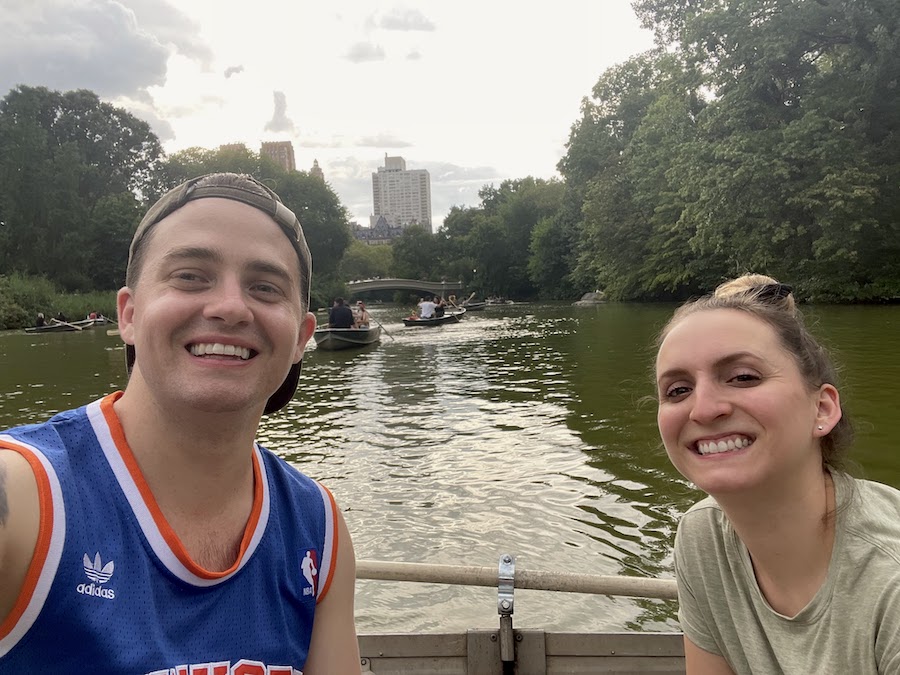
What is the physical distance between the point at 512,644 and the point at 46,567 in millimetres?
2092

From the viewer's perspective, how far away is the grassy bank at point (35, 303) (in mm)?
37375

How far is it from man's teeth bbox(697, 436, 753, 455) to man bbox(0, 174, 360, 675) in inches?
36.1

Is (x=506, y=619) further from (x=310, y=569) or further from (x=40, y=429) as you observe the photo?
(x=40, y=429)

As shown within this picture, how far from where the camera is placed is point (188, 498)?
4.56 ft

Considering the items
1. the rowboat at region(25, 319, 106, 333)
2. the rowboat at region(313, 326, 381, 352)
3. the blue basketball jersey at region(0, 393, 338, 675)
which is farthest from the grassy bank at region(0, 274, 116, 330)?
the blue basketball jersey at region(0, 393, 338, 675)

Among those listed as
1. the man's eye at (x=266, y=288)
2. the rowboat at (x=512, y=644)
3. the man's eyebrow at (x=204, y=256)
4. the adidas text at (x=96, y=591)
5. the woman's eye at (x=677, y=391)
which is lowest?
the rowboat at (x=512, y=644)

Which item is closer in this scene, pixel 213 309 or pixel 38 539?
pixel 38 539

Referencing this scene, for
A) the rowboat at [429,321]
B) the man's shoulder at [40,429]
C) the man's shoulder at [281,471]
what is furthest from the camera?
the rowboat at [429,321]

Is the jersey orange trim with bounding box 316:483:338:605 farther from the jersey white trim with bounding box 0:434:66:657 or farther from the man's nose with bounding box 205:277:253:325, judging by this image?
the jersey white trim with bounding box 0:434:66:657

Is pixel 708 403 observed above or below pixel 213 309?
below

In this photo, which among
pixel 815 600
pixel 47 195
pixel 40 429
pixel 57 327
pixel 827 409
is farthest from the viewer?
pixel 47 195

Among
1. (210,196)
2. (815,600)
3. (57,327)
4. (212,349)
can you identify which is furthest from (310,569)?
(57,327)

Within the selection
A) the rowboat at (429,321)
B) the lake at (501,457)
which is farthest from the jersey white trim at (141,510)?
the rowboat at (429,321)

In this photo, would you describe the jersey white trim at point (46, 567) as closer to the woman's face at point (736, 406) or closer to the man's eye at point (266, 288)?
the man's eye at point (266, 288)
